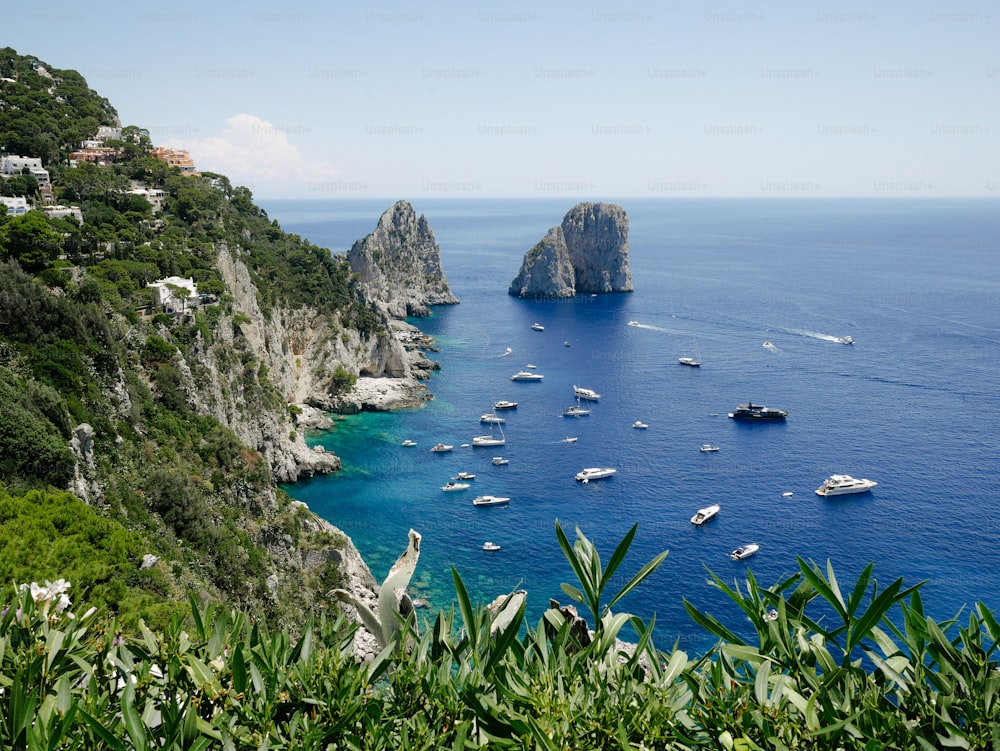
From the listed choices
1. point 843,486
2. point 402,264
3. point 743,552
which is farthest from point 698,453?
point 402,264

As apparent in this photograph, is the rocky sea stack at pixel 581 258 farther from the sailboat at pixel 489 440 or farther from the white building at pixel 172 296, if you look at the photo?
the white building at pixel 172 296

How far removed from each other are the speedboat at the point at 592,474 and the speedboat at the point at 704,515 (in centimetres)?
748

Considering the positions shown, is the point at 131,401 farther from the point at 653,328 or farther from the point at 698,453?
the point at 653,328

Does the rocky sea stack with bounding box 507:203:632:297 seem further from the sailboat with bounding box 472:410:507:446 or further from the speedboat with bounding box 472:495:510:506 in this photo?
the speedboat with bounding box 472:495:510:506

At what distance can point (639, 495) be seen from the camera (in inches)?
1705

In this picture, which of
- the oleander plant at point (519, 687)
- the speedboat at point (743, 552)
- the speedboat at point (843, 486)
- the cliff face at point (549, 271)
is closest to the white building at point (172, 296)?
the speedboat at point (743, 552)

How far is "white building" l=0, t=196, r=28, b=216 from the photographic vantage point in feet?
124

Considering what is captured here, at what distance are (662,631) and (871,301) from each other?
87.9m

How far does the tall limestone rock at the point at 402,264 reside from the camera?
9731cm

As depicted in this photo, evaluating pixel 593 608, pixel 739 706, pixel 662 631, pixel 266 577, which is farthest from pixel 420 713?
pixel 662 631

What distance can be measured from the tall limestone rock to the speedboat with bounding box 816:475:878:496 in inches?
2546

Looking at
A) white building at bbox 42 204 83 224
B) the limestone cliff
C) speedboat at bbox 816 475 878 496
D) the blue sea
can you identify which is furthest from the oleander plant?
white building at bbox 42 204 83 224

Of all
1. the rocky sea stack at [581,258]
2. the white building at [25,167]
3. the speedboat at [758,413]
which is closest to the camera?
the white building at [25,167]

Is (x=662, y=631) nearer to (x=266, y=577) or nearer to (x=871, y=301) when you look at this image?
(x=266, y=577)
